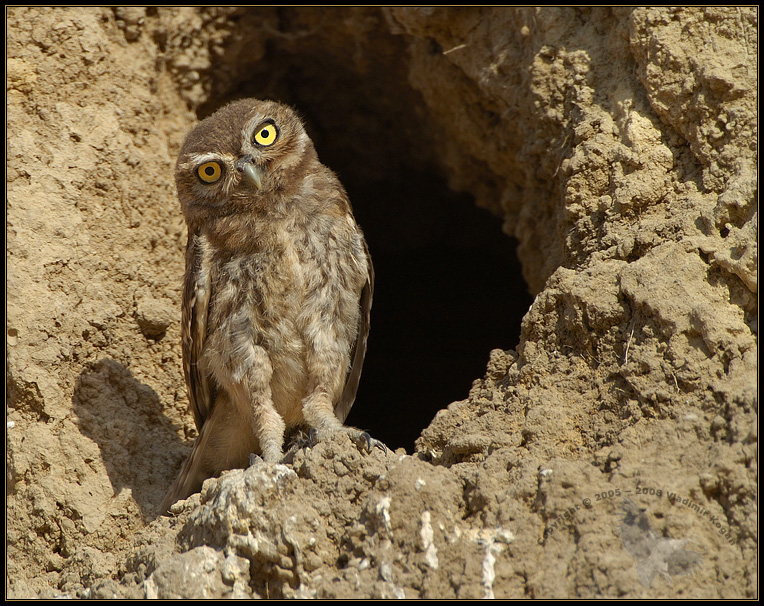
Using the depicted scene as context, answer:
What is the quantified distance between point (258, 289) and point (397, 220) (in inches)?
140

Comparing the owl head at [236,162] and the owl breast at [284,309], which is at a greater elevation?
the owl head at [236,162]

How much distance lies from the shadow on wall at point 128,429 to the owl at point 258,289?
0.95 feet

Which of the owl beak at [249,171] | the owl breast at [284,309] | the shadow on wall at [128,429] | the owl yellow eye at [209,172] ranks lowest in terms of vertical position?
the shadow on wall at [128,429]

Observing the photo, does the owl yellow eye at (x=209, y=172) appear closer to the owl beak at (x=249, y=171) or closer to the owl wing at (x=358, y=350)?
the owl beak at (x=249, y=171)

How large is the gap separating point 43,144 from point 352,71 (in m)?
2.74

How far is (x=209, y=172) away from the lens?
13.0 feet

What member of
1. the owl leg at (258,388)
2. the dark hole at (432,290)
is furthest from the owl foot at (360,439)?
the dark hole at (432,290)

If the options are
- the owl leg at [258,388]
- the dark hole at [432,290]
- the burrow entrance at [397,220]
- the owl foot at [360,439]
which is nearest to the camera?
the owl foot at [360,439]

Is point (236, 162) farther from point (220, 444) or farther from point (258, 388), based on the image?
point (220, 444)

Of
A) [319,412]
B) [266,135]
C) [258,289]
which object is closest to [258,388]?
[319,412]

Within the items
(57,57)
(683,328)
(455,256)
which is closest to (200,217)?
(57,57)

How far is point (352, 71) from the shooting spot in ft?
20.1

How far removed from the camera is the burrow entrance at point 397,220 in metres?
5.86

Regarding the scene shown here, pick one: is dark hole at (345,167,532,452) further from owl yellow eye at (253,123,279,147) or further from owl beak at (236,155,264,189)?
owl beak at (236,155,264,189)
